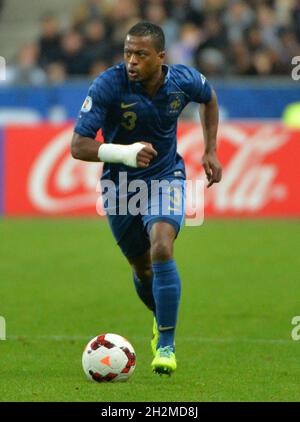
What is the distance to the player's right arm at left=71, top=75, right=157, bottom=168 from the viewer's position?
7.11m

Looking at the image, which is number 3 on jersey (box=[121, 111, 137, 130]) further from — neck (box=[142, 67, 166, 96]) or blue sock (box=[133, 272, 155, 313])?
blue sock (box=[133, 272, 155, 313])

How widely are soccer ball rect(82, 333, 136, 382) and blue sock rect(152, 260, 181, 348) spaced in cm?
30

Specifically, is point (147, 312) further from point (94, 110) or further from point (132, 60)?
point (132, 60)

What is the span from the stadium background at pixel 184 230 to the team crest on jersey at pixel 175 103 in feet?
5.43

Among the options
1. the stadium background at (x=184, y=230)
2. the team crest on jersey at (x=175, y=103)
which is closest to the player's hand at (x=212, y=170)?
the team crest on jersey at (x=175, y=103)

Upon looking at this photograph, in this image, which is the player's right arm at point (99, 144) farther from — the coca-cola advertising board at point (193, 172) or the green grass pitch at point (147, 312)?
the coca-cola advertising board at point (193, 172)

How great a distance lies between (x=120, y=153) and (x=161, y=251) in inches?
25.9

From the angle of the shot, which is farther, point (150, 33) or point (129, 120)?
point (129, 120)

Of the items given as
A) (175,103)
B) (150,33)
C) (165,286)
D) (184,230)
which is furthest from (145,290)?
(184,230)

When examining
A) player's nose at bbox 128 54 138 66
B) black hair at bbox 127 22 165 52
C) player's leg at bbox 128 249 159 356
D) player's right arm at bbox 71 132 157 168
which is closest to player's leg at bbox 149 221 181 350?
player's right arm at bbox 71 132 157 168

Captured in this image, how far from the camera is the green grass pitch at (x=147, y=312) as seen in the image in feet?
22.8

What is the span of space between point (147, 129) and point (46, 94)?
11431 millimetres

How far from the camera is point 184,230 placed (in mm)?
17109
